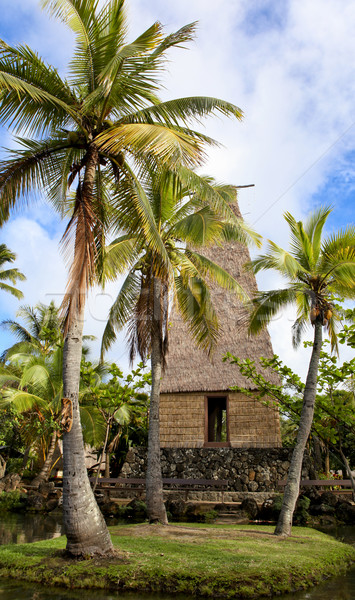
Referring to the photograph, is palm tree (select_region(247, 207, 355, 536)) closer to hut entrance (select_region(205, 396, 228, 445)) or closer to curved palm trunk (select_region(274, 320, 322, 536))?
curved palm trunk (select_region(274, 320, 322, 536))

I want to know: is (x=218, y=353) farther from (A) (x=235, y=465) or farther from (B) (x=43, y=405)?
(B) (x=43, y=405)

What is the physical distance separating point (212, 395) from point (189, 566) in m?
8.75

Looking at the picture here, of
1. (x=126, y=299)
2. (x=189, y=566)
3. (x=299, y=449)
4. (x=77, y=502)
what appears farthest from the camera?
(x=126, y=299)

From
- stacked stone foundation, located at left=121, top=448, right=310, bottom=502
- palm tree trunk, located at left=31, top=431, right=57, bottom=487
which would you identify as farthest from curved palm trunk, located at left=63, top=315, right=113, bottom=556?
palm tree trunk, located at left=31, top=431, right=57, bottom=487

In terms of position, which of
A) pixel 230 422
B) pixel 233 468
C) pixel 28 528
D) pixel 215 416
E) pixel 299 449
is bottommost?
pixel 28 528

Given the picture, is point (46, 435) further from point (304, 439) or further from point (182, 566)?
point (182, 566)

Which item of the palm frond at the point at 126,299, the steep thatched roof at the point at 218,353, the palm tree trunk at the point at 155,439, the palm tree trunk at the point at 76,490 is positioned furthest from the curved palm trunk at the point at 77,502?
the steep thatched roof at the point at 218,353

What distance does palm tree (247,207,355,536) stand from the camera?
8.66 metres

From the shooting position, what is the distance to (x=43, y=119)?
701 centimetres

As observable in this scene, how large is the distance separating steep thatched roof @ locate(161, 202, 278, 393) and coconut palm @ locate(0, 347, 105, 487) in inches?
105

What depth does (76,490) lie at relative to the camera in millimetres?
5887

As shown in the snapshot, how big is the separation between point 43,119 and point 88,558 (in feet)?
18.8

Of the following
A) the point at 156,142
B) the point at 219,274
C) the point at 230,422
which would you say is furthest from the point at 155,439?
the point at 156,142

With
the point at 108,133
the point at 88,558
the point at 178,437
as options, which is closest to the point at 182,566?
the point at 88,558
